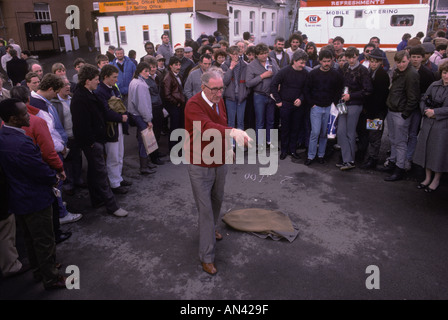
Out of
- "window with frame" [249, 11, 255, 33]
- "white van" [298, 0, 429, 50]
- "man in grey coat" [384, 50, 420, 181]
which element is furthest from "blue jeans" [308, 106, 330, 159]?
"window with frame" [249, 11, 255, 33]

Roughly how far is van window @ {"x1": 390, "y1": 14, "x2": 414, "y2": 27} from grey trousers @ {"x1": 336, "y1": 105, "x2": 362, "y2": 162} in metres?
10.1

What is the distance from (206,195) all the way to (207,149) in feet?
1.66

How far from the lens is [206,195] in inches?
149

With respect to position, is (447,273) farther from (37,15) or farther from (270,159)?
(37,15)

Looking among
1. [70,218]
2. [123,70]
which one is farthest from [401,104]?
[123,70]

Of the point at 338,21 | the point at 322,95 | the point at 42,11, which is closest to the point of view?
the point at 322,95

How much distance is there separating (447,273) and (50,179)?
4.30 m

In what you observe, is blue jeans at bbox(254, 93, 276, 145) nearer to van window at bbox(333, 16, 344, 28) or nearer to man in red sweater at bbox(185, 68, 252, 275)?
man in red sweater at bbox(185, 68, 252, 275)

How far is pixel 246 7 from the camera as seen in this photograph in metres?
21.4

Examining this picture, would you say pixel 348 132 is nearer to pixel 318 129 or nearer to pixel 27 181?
pixel 318 129

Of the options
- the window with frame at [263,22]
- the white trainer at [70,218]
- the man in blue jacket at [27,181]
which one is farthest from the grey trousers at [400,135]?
the window with frame at [263,22]

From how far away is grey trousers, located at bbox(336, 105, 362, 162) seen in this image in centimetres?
675
